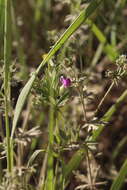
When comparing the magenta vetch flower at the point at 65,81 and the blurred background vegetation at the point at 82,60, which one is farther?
the blurred background vegetation at the point at 82,60

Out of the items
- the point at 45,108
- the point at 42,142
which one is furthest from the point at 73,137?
the point at 45,108

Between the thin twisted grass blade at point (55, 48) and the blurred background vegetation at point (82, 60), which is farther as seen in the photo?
the blurred background vegetation at point (82, 60)

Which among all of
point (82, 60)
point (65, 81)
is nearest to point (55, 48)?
point (65, 81)

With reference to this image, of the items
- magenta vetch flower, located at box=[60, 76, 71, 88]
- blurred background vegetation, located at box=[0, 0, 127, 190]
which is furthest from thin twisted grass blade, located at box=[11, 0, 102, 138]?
blurred background vegetation, located at box=[0, 0, 127, 190]

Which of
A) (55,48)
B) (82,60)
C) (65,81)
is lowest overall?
(65,81)

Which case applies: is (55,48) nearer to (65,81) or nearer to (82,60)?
(65,81)

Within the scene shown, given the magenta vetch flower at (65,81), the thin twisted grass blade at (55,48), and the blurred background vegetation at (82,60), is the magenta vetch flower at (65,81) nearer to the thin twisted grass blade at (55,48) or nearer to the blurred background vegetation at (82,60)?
the thin twisted grass blade at (55,48)

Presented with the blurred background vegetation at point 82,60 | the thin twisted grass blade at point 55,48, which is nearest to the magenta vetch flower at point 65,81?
the thin twisted grass blade at point 55,48

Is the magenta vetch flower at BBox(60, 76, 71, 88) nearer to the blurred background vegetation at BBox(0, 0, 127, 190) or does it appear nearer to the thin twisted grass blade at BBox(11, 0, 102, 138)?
the thin twisted grass blade at BBox(11, 0, 102, 138)

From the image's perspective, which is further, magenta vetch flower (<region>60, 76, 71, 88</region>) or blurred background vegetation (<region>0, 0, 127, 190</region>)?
blurred background vegetation (<region>0, 0, 127, 190</region>)

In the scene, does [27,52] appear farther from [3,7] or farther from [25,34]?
[3,7]

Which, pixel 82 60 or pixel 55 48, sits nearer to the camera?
pixel 55 48
